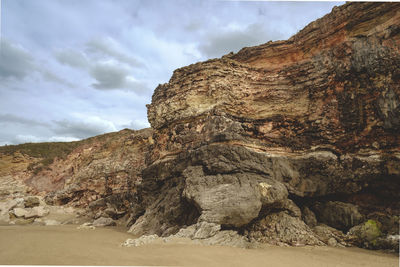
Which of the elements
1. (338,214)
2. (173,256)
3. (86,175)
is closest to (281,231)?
(338,214)

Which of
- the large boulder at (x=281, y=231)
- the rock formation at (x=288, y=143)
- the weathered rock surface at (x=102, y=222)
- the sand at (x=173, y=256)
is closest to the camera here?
the sand at (x=173, y=256)

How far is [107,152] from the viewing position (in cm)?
2042

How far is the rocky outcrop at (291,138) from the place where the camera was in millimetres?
7149

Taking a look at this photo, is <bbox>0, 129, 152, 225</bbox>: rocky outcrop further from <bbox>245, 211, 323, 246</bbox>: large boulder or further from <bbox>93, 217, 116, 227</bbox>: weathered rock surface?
<bbox>245, 211, 323, 246</bbox>: large boulder

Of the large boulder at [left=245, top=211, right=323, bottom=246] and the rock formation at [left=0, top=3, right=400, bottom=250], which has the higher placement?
the rock formation at [left=0, top=3, right=400, bottom=250]

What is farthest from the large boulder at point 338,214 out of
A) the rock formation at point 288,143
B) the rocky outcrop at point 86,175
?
the rocky outcrop at point 86,175

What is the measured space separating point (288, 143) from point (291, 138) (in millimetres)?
261

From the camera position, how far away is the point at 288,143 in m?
9.11

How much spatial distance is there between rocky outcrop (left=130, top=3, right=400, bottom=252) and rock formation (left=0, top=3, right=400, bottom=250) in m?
0.04

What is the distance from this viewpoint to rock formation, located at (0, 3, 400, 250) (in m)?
6.84

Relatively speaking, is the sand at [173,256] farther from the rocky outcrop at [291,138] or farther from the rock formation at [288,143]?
the rocky outcrop at [291,138]

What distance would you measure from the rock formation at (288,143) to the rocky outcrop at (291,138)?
0.04 metres

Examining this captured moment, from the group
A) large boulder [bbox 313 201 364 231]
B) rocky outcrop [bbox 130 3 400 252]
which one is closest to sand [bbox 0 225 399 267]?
rocky outcrop [bbox 130 3 400 252]

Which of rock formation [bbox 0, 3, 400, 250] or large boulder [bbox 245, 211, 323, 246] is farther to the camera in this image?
rock formation [bbox 0, 3, 400, 250]
